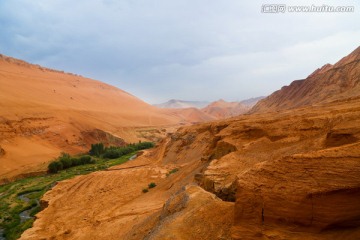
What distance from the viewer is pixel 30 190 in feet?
90.2

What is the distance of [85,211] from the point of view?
685 inches

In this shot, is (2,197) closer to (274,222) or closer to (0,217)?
(0,217)

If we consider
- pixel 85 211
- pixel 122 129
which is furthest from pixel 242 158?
pixel 122 129

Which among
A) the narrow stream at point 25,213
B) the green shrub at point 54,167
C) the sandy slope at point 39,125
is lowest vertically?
the narrow stream at point 25,213

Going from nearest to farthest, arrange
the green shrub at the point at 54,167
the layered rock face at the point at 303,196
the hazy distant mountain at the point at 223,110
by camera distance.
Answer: the layered rock face at the point at 303,196
the green shrub at the point at 54,167
the hazy distant mountain at the point at 223,110

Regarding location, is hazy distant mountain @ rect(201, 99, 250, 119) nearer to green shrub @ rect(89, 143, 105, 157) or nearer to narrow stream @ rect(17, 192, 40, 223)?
green shrub @ rect(89, 143, 105, 157)

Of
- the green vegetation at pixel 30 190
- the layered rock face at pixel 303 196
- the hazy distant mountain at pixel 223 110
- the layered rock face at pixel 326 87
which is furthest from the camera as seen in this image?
the hazy distant mountain at pixel 223 110

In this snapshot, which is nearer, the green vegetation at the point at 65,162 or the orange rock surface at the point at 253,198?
the orange rock surface at the point at 253,198

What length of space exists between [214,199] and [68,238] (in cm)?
862

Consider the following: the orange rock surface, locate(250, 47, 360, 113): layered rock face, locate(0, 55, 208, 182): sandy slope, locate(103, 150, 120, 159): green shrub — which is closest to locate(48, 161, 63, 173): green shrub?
locate(0, 55, 208, 182): sandy slope

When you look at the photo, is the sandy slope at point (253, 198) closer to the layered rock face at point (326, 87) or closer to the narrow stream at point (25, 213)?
the narrow stream at point (25, 213)

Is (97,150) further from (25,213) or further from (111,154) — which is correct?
(25,213)

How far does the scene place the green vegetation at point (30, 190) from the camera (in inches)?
721

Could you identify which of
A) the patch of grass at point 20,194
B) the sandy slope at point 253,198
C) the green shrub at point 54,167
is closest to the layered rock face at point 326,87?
the sandy slope at point 253,198
